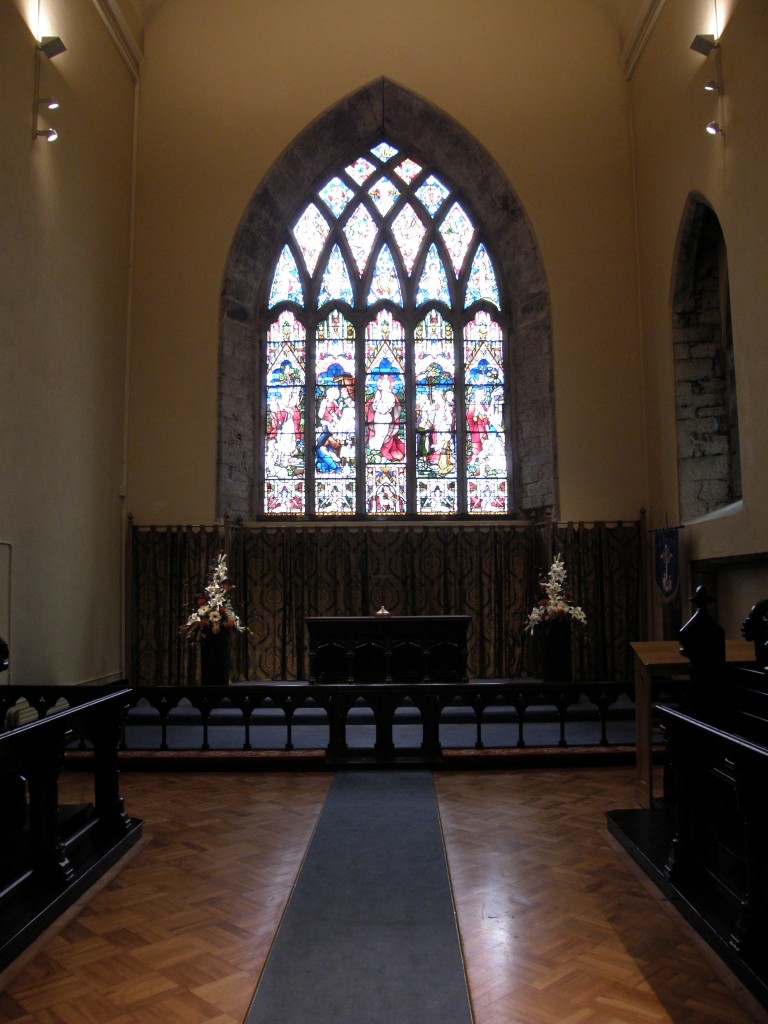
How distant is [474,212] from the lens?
11.8 m

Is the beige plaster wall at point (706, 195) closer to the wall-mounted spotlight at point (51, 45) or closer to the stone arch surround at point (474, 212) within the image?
the stone arch surround at point (474, 212)

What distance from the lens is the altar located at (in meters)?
8.82

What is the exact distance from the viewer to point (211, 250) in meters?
10.9

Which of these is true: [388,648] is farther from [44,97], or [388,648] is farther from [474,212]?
[474,212]

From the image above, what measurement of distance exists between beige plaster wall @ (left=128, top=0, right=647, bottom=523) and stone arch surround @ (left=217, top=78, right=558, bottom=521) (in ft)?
0.53

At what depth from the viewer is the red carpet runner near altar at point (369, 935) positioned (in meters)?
2.67

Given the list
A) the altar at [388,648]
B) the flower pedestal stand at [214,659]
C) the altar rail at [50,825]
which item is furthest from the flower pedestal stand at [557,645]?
the altar rail at [50,825]

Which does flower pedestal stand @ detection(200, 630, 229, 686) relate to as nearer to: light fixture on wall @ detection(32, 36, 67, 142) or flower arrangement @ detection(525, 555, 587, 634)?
flower arrangement @ detection(525, 555, 587, 634)

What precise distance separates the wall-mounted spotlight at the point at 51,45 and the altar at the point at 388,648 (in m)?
6.12

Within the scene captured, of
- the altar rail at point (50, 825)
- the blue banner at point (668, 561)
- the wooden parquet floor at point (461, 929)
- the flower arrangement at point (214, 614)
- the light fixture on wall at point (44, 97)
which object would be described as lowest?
the wooden parquet floor at point (461, 929)

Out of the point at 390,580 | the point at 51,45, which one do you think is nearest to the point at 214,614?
the point at 390,580

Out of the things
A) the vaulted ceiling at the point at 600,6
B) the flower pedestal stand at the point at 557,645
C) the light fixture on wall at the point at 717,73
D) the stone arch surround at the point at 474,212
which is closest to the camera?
the light fixture on wall at the point at 717,73

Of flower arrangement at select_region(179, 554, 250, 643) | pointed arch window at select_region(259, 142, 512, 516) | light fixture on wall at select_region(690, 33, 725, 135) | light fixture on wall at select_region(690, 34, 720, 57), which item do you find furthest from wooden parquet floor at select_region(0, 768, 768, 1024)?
light fixture on wall at select_region(690, 34, 720, 57)

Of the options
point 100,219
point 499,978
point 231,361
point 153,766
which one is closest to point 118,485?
point 231,361
